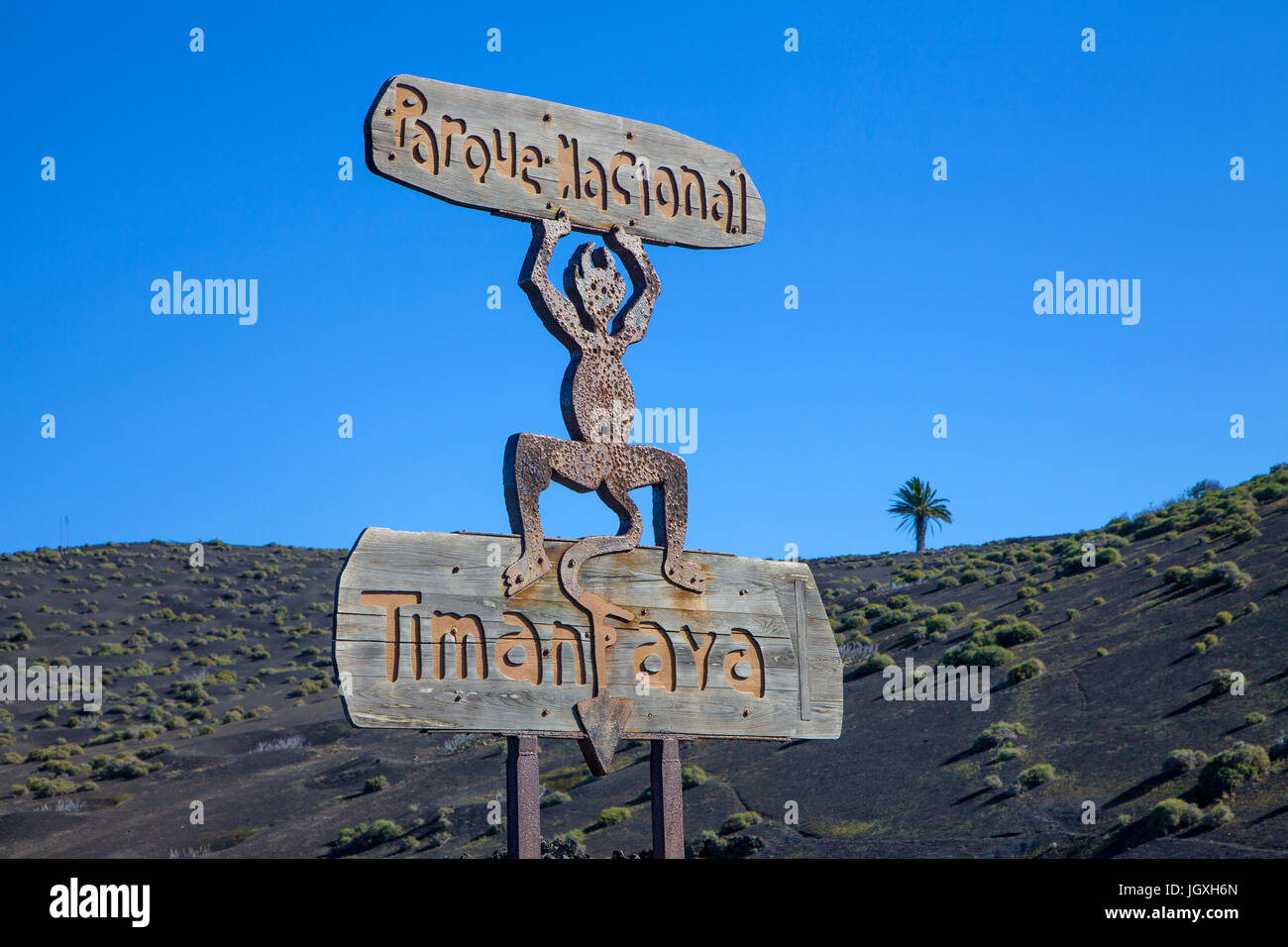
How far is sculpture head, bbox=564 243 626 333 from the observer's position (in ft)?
21.5

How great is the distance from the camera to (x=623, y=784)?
28203 mm

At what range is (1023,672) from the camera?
2794 centimetres

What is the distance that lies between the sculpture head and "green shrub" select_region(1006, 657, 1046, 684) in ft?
76.6

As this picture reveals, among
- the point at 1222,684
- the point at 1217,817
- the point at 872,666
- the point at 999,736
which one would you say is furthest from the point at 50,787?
the point at 1217,817

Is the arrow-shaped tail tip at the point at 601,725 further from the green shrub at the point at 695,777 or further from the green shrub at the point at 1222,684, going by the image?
the green shrub at the point at 695,777

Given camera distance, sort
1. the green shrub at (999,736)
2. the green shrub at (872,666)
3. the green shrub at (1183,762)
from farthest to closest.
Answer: the green shrub at (872,666)
the green shrub at (999,736)
the green shrub at (1183,762)

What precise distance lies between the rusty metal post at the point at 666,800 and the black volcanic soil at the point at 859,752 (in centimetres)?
1290

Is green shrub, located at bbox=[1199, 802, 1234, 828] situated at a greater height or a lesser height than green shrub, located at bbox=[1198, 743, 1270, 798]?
lesser

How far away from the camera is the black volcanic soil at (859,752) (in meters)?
21.0

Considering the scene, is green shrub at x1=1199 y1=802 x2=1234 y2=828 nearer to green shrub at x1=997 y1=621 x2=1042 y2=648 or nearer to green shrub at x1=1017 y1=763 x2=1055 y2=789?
green shrub at x1=1017 y1=763 x2=1055 y2=789

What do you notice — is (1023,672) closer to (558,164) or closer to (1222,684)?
(1222,684)

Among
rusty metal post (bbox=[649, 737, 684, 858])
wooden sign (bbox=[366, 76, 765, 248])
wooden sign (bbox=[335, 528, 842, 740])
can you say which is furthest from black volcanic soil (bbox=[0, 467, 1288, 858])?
wooden sign (bbox=[366, 76, 765, 248])

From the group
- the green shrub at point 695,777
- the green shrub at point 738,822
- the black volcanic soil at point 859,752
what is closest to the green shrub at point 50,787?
the black volcanic soil at point 859,752
